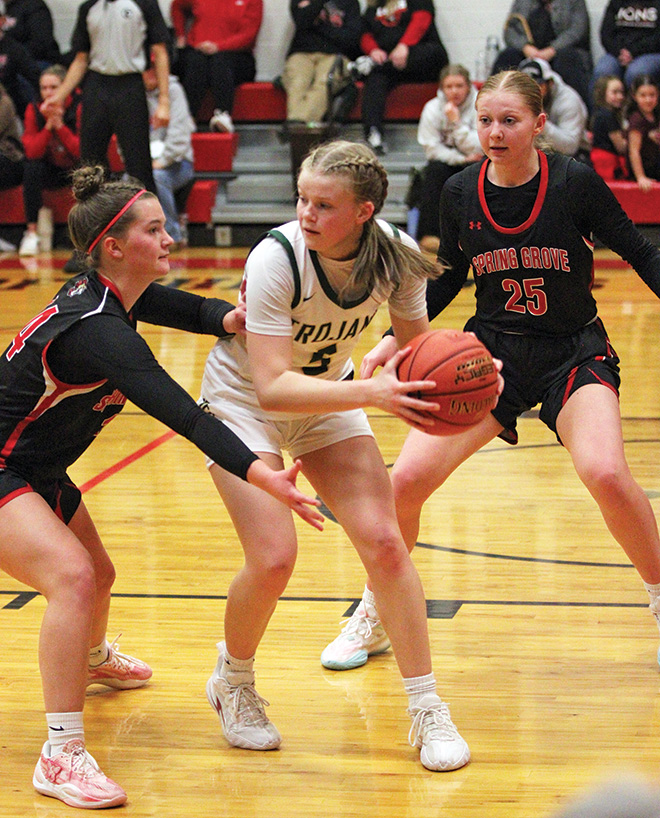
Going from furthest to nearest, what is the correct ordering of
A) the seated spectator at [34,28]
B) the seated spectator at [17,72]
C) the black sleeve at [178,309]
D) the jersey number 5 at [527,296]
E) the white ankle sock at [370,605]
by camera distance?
the seated spectator at [34,28] < the seated spectator at [17,72] < the white ankle sock at [370,605] < the jersey number 5 at [527,296] < the black sleeve at [178,309]

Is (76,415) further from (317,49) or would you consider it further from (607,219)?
(317,49)

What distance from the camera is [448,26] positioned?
12500 mm

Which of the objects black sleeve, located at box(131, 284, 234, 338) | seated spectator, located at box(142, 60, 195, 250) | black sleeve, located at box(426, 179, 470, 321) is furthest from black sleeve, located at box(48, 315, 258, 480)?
seated spectator, located at box(142, 60, 195, 250)

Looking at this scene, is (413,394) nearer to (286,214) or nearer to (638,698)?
→ (638,698)

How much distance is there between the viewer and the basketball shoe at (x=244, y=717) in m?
2.82

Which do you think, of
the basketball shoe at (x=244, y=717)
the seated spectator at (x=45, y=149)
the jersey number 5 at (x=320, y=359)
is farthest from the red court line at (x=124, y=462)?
the seated spectator at (x=45, y=149)

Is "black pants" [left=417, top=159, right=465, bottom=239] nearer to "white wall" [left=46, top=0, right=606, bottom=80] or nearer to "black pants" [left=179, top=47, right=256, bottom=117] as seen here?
"white wall" [left=46, top=0, right=606, bottom=80]

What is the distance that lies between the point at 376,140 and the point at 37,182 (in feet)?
11.0

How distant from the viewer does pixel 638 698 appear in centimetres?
303

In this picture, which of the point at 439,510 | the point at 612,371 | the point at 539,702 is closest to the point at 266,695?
the point at 539,702

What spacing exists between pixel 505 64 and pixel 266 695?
8.83 metres

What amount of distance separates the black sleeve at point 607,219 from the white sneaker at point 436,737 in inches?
49.9

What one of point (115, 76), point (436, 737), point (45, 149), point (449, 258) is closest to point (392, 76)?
point (45, 149)

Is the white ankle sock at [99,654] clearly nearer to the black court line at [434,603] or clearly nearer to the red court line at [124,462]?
the black court line at [434,603]
